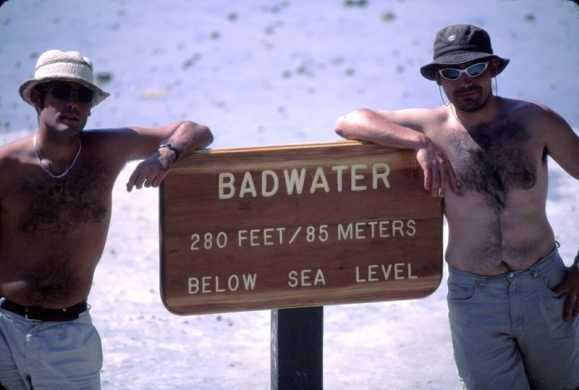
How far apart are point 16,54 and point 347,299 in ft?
20.6

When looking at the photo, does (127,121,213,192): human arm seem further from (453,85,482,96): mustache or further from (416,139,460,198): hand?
(453,85,482,96): mustache

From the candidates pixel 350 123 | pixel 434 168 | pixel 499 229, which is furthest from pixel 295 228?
pixel 499 229

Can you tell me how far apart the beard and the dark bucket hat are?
0.12 meters

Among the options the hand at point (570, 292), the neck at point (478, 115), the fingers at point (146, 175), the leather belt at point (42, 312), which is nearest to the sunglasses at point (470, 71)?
the neck at point (478, 115)

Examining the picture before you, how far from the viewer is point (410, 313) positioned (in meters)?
5.52

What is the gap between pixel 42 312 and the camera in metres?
3.45

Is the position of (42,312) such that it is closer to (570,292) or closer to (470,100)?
(470,100)

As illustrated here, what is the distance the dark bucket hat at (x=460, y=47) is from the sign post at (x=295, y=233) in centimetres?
41

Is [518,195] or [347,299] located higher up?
[518,195]

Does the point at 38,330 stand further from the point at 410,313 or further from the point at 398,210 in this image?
the point at 410,313

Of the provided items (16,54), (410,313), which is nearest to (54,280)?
(410,313)

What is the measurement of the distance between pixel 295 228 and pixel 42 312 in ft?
3.23

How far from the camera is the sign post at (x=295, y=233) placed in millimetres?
3508

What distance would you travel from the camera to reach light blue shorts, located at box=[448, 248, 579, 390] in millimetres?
3734
